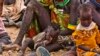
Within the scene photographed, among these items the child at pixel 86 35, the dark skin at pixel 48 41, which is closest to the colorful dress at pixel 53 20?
the dark skin at pixel 48 41

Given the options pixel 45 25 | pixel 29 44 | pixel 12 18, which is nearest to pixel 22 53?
pixel 29 44

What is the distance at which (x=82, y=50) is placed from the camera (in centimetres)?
448

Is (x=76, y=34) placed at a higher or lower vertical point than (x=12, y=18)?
higher

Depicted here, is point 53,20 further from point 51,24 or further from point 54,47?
point 54,47

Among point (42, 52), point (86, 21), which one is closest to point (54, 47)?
point (42, 52)

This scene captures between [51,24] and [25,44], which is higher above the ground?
[51,24]

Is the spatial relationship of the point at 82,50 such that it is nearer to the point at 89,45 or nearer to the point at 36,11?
the point at 89,45

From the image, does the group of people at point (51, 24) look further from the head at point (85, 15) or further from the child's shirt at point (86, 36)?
the head at point (85, 15)

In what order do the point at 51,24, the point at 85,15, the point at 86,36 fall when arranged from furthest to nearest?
the point at 51,24, the point at 86,36, the point at 85,15

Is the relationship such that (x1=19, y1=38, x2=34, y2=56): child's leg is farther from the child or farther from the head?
the head

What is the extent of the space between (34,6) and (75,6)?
0.53 meters

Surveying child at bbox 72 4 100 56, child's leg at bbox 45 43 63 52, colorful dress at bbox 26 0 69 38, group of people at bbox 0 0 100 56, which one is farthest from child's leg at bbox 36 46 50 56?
colorful dress at bbox 26 0 69 38

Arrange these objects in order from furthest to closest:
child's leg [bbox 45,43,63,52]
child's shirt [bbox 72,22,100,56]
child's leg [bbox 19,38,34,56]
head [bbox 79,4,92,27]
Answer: child's leg [bbox 45,43,63,52]
child's leg [bbox 19,38,34,56]
child's shirt [bbox 72,22,100,56]
head [bbox 79,4,92,27]

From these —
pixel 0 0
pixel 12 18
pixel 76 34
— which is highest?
pixel 0 0
